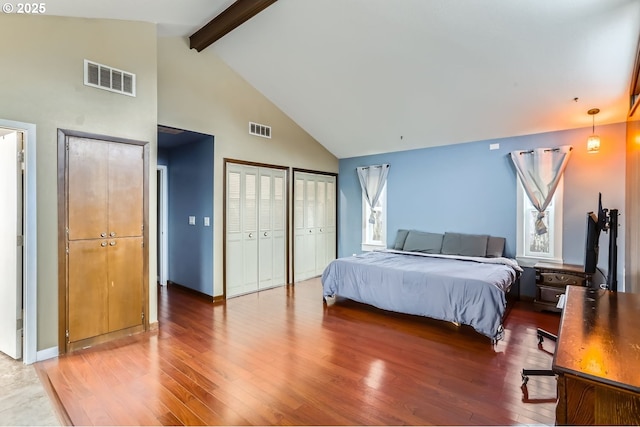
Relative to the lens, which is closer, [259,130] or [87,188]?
[87,188]

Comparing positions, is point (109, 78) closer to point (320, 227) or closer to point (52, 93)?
point (52, 93)

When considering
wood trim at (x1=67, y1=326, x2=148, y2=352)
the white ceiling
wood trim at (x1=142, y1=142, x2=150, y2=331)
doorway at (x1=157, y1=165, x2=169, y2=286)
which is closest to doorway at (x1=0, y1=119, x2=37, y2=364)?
wood trim at (x1=67, y1=326, x2=148, y2=352)

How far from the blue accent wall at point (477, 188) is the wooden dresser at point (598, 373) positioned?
10.9 ft

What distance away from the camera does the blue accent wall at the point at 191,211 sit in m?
4.57

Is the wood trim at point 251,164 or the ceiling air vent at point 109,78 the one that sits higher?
the ceiling air vent at point 109,78

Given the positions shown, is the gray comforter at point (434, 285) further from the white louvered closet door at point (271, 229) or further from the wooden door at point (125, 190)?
the wooden door at point (125, 190)

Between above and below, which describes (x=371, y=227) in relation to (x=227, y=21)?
below

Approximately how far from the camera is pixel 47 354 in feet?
9.04

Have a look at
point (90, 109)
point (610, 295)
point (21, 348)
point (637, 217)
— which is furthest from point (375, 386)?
point (90, 109)

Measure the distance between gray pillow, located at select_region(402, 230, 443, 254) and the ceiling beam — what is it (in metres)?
3.96

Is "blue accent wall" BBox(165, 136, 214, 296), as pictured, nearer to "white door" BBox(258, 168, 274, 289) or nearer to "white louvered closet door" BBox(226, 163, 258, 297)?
"white louvered closet door" BBox(226, 163, 258, 297)

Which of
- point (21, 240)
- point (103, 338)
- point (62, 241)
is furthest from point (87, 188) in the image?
point (103, 338)

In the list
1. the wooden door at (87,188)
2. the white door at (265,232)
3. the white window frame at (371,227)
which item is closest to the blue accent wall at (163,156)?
the white door at (265,232)

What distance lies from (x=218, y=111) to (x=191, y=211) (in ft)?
5.17
